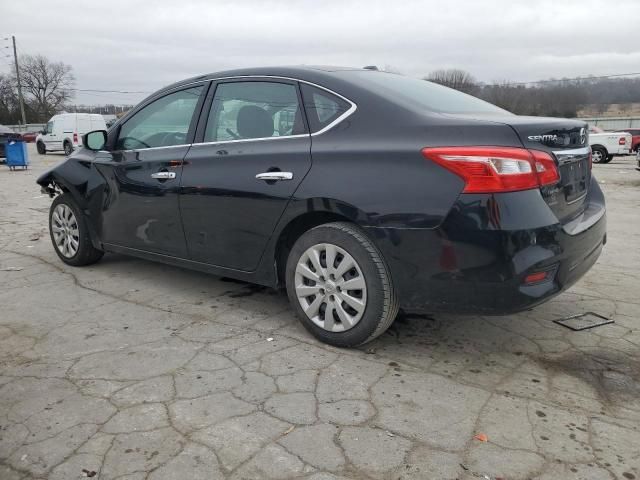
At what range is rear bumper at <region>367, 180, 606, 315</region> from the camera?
2.64 m

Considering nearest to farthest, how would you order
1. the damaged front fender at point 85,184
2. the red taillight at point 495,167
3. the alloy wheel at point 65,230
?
the red taillight at point 495,167 → the damaged front fender at point 85,184 → the alloy wheel at point 65,230

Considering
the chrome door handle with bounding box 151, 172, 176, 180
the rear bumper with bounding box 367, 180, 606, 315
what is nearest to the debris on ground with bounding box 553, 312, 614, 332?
the rear bumper with bounding box 367, 180, 606, 315

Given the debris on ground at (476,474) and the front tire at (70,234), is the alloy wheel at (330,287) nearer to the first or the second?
the debris on ground at (476,474)

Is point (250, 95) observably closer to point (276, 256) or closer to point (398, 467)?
point (276, 256)

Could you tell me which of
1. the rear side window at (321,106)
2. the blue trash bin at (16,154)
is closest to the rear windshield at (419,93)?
the rear side window at (321,106)

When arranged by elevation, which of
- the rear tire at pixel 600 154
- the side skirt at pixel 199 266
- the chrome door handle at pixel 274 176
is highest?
the chrome door handle at pixel 274 176

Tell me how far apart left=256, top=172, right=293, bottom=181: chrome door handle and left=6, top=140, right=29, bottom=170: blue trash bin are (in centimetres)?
1597

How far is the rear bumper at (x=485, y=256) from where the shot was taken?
104 inches

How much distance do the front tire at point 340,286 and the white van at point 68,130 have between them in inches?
916

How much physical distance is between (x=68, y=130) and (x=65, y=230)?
70.7 ft

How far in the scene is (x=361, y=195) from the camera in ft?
9.64

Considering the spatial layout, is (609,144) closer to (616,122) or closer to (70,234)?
(70,234)

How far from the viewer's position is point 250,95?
3633mm

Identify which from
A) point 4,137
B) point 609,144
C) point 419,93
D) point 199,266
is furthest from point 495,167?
point 609,144
